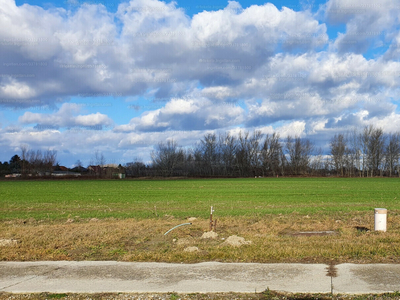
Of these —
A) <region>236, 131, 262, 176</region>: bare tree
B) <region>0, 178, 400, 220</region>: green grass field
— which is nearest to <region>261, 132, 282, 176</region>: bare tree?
<region>236, 131, 262, 176</region>: bare tree

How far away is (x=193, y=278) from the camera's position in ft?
22.1

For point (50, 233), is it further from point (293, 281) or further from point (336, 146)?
point (336, 146)

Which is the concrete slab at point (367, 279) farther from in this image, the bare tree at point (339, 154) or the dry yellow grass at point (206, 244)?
the bare tree at point (339, 154)

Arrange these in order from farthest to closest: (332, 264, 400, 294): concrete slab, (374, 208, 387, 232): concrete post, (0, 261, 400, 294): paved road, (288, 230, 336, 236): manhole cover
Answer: (288, 230, 336, 236): manhole cover
(374, 208, 387, 232): concrete post
(0, 261, 400, 294): paved road
(332, 264, 400, 294): concrete slab

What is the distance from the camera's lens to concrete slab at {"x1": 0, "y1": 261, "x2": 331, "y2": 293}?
242 inches

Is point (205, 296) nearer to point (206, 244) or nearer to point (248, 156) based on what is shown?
point (206, 244)

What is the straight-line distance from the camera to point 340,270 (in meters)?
7.12

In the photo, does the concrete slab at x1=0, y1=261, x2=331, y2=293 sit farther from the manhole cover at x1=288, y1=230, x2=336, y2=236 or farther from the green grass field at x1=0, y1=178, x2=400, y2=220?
the green grass field at x1=0, y1=178, x2=400, y2=220

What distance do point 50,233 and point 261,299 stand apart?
8862 mm

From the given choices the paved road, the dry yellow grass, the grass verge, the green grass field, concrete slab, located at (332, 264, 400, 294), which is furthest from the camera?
the green grass field

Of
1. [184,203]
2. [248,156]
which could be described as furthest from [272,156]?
[184,203]

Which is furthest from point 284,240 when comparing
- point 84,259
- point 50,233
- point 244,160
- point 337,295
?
point 244,160

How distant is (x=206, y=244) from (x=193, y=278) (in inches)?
136

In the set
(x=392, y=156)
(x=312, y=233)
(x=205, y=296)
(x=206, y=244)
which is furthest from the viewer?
(x=392, y=156)
